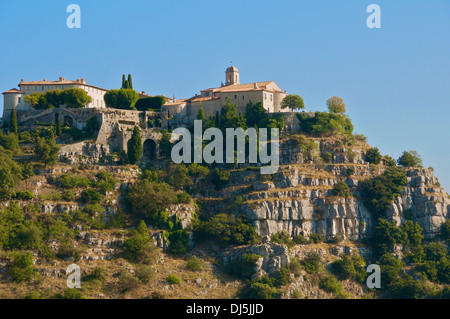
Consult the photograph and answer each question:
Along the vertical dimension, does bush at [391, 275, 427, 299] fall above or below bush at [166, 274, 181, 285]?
below

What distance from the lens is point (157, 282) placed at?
75438 mm

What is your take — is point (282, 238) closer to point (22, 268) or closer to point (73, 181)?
point (73, 181)

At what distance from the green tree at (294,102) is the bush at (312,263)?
2356 cm

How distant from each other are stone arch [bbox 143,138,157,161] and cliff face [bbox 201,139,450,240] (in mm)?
10398

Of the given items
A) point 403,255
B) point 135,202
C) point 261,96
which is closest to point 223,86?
point 261,96

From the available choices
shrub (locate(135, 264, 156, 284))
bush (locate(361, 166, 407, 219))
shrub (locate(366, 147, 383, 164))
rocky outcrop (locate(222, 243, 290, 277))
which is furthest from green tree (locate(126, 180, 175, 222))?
shrub (locate(366, 147, 383, 164))

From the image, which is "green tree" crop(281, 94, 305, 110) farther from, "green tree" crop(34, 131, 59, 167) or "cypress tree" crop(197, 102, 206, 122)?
"green tree" crop(34, 131, 59, 167)

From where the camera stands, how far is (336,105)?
325ft

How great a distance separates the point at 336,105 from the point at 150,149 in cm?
2351

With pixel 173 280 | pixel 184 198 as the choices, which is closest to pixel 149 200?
pixel 184 198

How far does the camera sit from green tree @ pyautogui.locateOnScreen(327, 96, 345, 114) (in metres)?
98.9
